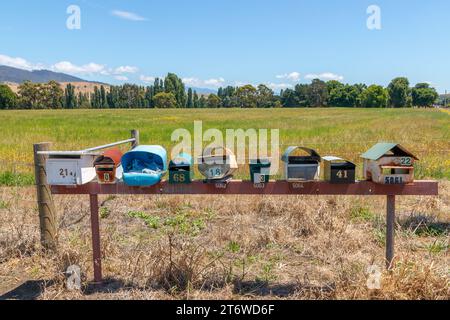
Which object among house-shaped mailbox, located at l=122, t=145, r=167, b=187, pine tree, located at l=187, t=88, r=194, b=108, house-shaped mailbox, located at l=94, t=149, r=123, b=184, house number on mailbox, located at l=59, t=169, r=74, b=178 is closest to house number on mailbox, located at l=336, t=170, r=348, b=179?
house-shaped mailbox, located at l=122, t=145, r=167, b=187

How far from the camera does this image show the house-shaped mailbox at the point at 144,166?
2.82 meters

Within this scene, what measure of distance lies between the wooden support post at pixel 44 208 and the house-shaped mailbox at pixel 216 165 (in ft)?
5.39

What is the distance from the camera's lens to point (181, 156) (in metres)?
2.94

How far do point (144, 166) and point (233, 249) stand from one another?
53.7 inches

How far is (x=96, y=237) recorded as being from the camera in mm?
3096

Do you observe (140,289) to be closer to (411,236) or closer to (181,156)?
(181,156)

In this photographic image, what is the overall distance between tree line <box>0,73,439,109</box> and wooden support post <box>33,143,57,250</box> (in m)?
85.9

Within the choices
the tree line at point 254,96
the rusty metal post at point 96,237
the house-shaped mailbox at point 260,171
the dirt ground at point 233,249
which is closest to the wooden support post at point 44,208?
the dirt ground at point 233,249

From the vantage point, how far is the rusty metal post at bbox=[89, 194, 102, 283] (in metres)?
3.03

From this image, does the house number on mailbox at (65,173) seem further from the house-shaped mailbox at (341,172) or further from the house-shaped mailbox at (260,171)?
the house-shaped mailbox at (341,172)
